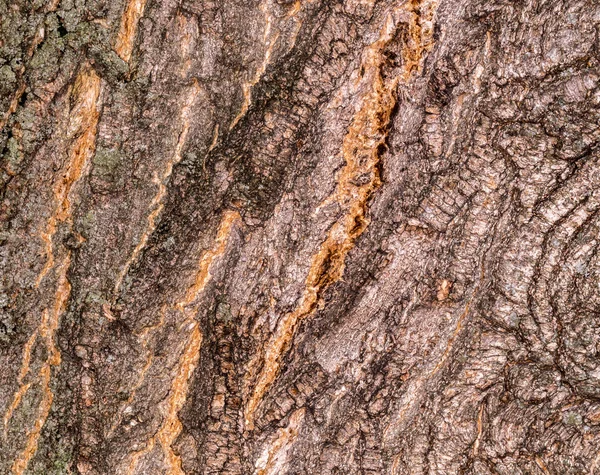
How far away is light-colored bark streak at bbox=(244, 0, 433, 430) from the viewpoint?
1205 mm

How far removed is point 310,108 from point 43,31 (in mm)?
613

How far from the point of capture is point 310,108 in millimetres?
1225

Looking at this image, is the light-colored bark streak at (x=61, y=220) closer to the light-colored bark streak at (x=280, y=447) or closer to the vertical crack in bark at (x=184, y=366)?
the vertical crack in bark at (x=184, y=366)

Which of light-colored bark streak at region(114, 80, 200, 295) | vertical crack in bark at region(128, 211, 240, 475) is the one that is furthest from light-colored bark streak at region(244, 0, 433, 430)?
light-colored bark streak at region(114, 80, 200, 295)

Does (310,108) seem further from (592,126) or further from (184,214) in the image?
(592,126)

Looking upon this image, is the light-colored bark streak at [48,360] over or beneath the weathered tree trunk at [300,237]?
beneath

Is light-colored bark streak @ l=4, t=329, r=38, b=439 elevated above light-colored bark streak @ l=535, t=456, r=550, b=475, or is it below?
below

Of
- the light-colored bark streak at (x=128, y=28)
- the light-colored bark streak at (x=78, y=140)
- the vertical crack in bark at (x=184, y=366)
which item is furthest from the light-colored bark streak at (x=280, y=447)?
the light-colored bark streak at (x=128, y=28)


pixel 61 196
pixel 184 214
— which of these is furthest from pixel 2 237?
pixel 184 214

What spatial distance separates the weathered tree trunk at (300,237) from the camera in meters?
1.20

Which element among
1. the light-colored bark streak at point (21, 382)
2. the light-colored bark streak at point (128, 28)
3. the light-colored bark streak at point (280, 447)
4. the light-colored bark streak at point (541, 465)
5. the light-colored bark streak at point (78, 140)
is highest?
the light-colored bark streak at point (128, 28)

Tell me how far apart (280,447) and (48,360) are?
0.59 m

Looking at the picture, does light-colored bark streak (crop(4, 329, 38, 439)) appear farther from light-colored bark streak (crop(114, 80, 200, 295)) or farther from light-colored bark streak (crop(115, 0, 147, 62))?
light-colored bark streak (crop(115, 0, 147, 62))

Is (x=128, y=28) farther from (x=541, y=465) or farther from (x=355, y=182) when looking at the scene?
(x=541, y=465)
